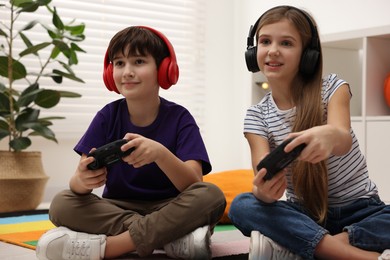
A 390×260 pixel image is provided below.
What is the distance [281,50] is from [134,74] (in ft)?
1.21

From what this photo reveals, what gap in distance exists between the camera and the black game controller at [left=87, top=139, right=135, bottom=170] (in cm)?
124

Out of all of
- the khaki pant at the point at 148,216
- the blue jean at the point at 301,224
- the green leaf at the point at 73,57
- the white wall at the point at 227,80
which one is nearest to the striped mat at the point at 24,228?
the khaki pant at the point at 148,216

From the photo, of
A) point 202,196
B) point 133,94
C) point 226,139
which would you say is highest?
point 133,94

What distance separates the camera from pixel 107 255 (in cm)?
134

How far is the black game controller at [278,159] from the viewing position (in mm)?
1052

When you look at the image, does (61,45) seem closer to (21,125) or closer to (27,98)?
(27,98)

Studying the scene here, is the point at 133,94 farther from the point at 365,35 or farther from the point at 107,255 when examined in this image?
the point at 365,35

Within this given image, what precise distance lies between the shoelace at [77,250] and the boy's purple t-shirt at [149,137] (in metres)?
0.22

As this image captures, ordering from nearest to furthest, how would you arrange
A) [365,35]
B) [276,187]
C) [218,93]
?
[276,187], [365,35], [218,93]

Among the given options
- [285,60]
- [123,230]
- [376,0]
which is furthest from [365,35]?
[123,230]

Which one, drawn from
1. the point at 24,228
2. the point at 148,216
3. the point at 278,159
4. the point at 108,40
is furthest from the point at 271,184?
the point at 108,40

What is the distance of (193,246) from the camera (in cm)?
132

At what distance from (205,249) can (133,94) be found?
16.7 inches

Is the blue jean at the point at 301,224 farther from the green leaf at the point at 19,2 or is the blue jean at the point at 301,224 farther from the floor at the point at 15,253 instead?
the green leaf at the point at 19,2
